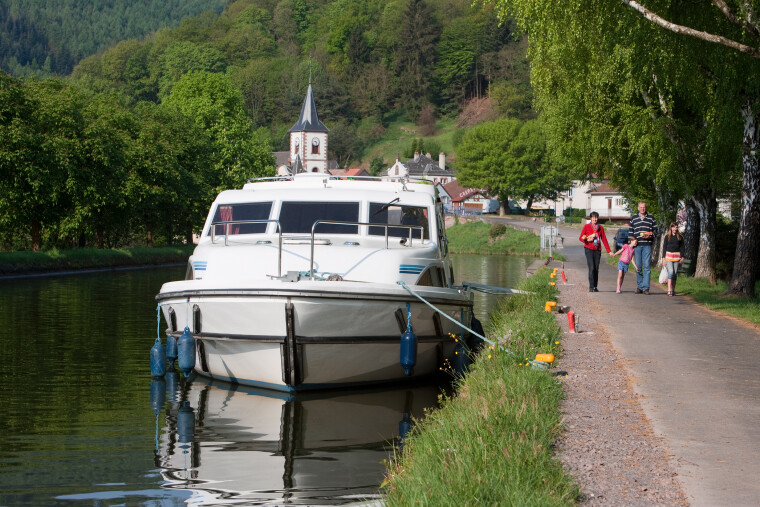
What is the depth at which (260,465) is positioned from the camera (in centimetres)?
976

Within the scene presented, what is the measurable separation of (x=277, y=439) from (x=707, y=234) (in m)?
18.2

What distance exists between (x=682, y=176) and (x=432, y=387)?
12.9 meters

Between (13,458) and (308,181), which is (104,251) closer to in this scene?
(308,181)

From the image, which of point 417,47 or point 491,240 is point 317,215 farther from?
point 417,47

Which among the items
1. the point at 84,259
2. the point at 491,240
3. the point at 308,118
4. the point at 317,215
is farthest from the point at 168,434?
the point at 308,118

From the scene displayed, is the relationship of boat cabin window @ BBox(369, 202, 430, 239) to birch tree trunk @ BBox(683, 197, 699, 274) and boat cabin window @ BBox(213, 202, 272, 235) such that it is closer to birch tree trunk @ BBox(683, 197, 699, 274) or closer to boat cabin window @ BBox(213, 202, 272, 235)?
boat cabin window @ BBox(213, 202, 272, 235)

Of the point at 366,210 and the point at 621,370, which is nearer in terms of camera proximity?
the point at 621,370

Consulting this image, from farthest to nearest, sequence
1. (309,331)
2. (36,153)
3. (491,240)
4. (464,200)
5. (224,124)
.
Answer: (464,200), (491,240), (224,124), (36,153), (309,331)

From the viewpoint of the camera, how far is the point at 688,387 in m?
10.6

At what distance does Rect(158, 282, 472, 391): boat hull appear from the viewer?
12.8 m

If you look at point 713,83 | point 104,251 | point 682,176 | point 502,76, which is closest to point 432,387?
point 713,83

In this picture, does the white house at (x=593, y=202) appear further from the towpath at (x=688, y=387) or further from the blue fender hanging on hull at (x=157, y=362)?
the blue fender hanging on hull at (x=157, y=362)

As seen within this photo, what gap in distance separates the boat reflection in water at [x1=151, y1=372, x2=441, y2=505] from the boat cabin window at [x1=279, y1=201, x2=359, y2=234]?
264cm

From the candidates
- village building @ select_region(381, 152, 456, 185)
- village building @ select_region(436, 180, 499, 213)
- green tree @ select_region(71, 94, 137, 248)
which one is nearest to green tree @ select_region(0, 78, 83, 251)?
green tree @ select_region(71, 94, 137, 248)
